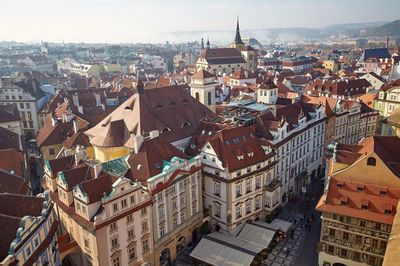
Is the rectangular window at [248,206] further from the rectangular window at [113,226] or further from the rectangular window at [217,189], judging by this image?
the rectangular window at [113,226]

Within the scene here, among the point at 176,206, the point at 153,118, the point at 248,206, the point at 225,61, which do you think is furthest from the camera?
the point at 225,61

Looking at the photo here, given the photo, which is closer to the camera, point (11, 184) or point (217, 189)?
point (11, 184)

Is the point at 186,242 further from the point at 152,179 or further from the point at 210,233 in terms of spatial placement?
the point at 152,179

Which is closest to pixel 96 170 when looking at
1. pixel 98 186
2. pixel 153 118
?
pixel 98 186

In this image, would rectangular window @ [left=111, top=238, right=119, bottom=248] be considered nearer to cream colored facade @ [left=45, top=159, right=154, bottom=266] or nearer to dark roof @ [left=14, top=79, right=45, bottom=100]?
cream colored facade @ [left=45, top=159, right=154, bottom=266]

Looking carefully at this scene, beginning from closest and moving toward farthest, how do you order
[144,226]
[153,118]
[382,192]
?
[382,192]
[144,226]
[153,118]

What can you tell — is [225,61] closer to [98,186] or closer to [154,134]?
[154,134]

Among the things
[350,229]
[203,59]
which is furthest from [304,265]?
[203,59]
